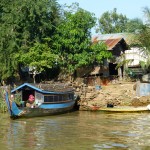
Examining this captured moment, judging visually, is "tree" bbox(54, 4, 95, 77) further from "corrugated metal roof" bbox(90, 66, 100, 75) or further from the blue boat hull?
the blue boat hull

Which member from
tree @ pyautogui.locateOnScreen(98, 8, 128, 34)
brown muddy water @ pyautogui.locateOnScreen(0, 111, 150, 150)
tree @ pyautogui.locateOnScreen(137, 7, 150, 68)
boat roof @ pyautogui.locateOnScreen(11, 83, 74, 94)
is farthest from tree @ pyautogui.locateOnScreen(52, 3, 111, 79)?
tree @ pyautogui.locateOnScreen(98, 8, 128, 34)

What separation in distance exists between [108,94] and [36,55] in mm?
7406

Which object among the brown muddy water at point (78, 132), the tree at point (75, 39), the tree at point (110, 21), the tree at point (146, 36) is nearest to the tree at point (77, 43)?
the tree at point (75, 39)

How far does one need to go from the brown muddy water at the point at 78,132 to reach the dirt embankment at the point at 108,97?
8.19 feet

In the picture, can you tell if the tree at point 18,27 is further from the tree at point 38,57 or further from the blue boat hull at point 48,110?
the blue boat hull at point 48,110

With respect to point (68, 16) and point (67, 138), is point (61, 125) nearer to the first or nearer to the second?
point (67, 138)

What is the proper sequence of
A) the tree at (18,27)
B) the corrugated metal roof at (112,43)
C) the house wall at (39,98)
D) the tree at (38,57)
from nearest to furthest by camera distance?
the house wall at (39,98) → the tree at (38,57) → the tree at (18,27) → the corrugated metal roof at (112,43)

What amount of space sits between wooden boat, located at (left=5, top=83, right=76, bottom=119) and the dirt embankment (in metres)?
1.39

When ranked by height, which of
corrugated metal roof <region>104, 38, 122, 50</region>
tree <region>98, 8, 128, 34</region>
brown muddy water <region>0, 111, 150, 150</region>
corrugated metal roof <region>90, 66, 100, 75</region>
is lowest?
brown muddy water <region>0, 111, 150, 150</region>

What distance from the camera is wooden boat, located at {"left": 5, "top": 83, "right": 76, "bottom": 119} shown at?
22594mm

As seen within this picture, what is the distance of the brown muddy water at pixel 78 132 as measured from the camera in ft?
48.9

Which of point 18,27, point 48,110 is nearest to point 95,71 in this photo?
point 18,27

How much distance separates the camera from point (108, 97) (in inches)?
1096

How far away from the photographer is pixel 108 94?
93.0 ft
